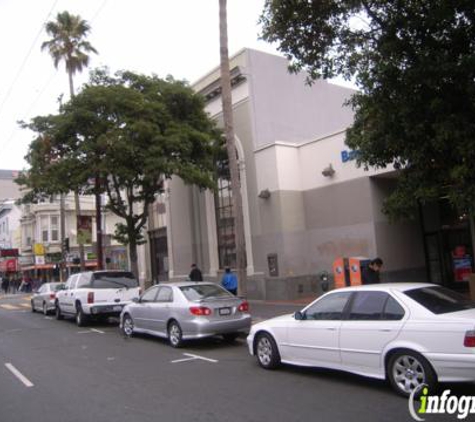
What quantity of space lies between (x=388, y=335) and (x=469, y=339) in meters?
1.07

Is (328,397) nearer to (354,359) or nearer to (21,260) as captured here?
(354,359)

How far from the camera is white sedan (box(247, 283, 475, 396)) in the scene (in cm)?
641

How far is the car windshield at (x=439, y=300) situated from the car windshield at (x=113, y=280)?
11.3m

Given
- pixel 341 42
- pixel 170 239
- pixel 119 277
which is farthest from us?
pixel 170 239

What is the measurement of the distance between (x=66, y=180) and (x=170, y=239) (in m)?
9.46

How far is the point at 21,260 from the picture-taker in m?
60.5

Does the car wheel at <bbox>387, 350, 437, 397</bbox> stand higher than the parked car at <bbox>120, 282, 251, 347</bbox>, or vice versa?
the parked car at <bbox>120, 282, 251, 347</bbox>

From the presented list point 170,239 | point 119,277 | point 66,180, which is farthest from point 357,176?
point 170,239

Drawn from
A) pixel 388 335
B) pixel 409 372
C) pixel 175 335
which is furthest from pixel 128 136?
pixel 409 372

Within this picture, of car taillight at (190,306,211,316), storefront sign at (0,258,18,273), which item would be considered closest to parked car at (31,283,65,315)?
car taillight at (190,306,211,316)

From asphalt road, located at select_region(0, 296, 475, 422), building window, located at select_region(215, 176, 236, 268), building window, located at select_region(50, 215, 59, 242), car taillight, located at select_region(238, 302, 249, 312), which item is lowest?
asphalt road, located at select_region(0, 296, 475, 422)

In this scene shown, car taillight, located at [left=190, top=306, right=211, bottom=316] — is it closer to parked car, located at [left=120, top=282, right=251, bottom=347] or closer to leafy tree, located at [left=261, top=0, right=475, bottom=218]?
parked car, located at [left=120, top=282, right=251, bottom=347]

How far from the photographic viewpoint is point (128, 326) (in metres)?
13.9

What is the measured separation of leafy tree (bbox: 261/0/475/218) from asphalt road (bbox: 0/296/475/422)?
10.8 ft
